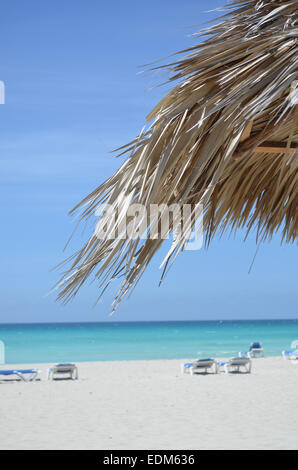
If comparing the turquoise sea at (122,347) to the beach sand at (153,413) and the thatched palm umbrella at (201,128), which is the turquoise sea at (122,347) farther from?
the thatched palm umbrella at (201,128)

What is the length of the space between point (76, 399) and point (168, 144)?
7892 mm

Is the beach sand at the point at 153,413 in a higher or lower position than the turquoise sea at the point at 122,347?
lower

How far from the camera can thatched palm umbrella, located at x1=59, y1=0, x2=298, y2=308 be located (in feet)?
5.53

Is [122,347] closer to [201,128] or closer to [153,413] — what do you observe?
[153,413]

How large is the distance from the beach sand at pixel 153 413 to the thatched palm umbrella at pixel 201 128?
3.96 m

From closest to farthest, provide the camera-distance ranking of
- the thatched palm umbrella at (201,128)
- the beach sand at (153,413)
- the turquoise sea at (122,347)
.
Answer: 1. the thatched palm umbrella at (201,128)
2. the beach sand at (153,413)
3. the turquoise sea at (122,347)

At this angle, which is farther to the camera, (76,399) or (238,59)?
(76,399)

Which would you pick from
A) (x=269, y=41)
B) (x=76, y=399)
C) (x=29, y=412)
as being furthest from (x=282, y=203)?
(x=76, y=399)

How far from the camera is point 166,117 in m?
1.75

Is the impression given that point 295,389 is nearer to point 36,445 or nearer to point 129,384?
point 129,384

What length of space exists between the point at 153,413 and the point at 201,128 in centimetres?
615

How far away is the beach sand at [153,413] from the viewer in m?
5.61

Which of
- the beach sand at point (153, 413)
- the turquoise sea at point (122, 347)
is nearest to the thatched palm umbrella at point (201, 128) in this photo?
the beach sand at point (153, 413)

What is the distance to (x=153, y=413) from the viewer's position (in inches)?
290
